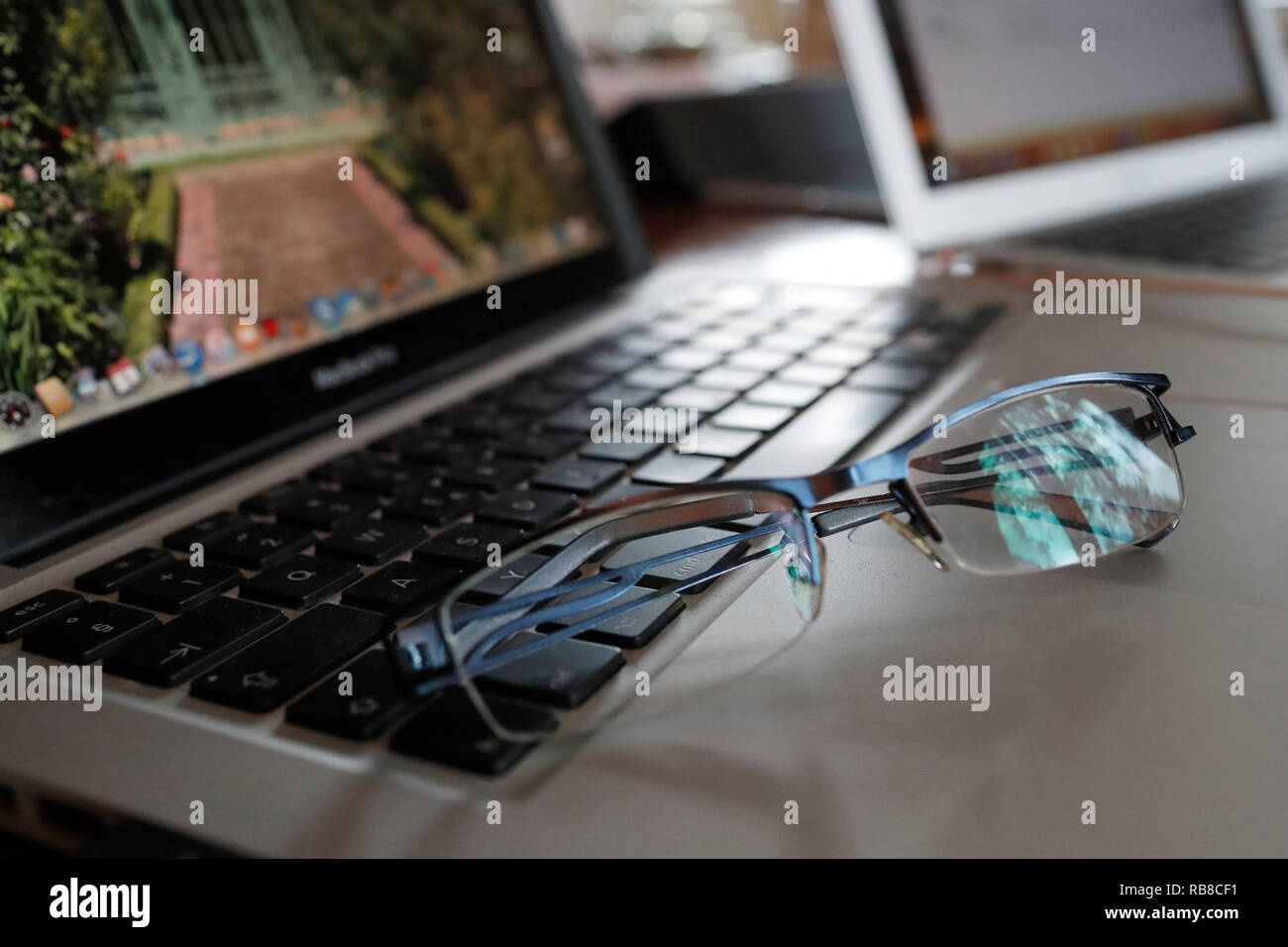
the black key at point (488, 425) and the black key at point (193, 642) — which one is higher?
the black key at point (488, 425)

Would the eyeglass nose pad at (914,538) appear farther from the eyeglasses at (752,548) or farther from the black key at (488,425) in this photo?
the black key at (488,425)

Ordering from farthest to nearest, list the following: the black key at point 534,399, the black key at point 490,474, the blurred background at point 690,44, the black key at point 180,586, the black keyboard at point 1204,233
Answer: the blurred background at point 690,44
the black keyboard at point 1204,233
the black key at point 534,399
the black key at point 490,474
the black key at point 180,586

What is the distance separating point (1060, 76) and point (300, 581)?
856 mm

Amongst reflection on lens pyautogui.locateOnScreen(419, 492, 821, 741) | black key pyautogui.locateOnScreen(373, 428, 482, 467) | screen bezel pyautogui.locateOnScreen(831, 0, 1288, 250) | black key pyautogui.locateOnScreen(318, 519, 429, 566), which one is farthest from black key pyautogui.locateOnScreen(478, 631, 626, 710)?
screen bezel pyautogui.locateOnScreen(831, 0, 1288, 250)

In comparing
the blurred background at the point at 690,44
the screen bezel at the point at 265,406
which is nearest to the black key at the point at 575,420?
the screen bezel at the point at 265,406

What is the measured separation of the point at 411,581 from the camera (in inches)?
15.5

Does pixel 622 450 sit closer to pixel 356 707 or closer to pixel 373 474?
pixel 373 474

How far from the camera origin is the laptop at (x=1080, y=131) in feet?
2.77

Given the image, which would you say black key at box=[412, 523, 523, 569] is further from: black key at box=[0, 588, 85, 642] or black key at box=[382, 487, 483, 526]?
black key at box=[0, 588, 85, 642]

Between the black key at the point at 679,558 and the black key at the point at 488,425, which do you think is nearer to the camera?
the black key at the point at 679,558

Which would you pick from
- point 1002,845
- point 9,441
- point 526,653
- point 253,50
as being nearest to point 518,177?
point 253,50

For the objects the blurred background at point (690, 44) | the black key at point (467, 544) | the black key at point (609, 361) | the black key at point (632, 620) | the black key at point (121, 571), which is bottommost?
the black key at point (121, 571)

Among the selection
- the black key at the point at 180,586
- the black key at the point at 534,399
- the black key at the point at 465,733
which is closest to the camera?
the black key at the point at 465,733

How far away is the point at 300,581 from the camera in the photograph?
15.6 inches
